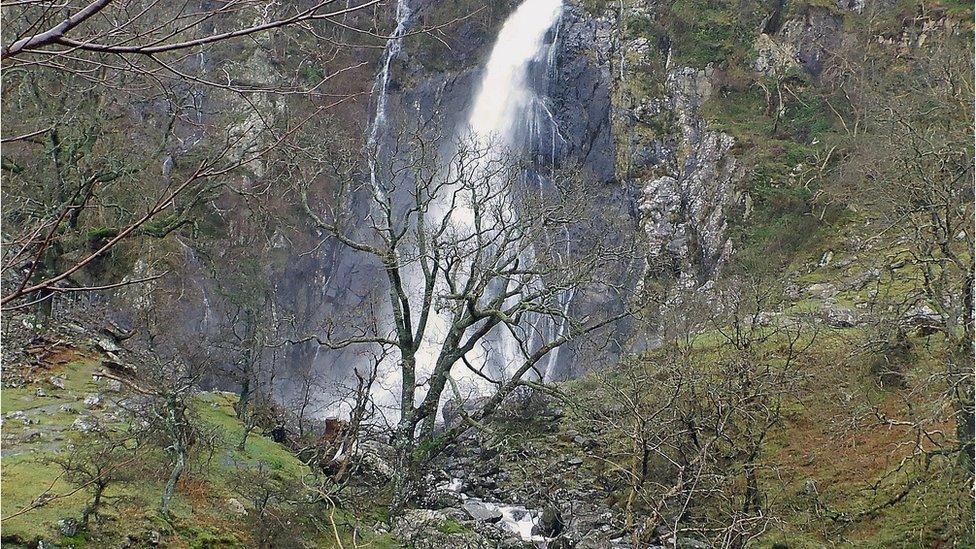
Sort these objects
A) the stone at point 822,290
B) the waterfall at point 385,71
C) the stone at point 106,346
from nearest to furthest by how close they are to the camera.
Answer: the stone at point 106,346
the stone at point 822,290
the waterfall at point 385,71

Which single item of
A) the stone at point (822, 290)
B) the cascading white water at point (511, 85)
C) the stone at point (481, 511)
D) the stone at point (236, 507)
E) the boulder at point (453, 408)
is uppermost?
the cascading white water at point (511, 85)

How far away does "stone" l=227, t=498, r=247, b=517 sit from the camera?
791cm

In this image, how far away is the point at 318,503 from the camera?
8445mm

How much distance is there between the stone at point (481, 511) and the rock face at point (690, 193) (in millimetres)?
11668

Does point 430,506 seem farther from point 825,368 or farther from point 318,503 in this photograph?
point 825,368

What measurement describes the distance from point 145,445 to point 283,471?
2.63m

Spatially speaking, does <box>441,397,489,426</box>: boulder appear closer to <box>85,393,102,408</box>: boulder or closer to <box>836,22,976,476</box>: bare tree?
<box>85,393,102,408</box>: boulder

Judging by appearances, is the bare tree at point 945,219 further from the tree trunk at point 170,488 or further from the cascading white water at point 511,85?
the cascading white water at point 511,85

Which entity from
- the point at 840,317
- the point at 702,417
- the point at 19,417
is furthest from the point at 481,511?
the point at 840,317

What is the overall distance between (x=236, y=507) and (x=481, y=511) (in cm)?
394

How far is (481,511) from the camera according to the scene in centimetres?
1060

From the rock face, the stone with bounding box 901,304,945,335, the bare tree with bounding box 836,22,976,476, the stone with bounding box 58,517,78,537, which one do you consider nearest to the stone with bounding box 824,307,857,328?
the stone with bounding box 901,304,945,335

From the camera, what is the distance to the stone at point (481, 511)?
403 inches

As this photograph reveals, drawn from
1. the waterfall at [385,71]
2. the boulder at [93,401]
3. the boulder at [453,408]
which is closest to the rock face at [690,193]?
the boulder at [453,408]
